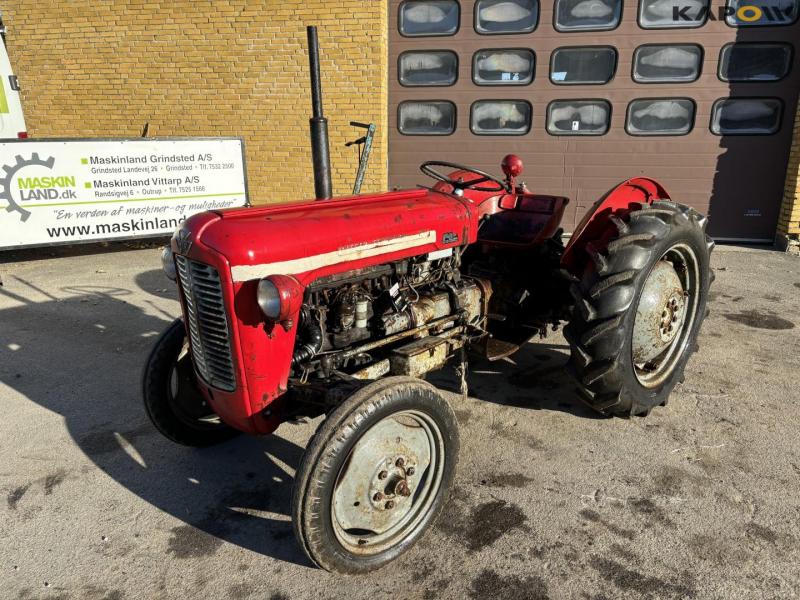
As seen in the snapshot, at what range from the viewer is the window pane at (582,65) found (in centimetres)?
766

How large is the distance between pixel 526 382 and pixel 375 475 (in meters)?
1.94

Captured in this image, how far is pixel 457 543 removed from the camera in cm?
251

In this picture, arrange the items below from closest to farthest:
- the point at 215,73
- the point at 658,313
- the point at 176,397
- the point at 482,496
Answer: the point at 482,496, the point at 176,397, the point at 658,313, the point at 215,73

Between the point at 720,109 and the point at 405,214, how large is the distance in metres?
6.61

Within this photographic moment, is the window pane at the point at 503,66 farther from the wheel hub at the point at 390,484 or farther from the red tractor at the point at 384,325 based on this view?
the wheel hub at the point at 390,484

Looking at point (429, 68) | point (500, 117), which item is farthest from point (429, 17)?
point (500, 117)

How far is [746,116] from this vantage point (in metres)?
7.57

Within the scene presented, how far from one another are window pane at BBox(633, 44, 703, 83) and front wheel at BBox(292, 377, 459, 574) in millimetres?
6857

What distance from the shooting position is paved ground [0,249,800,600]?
231cm

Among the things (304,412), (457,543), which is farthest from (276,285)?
(457,543)

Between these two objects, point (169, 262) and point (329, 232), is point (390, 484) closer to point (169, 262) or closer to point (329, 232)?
point (329, 232)

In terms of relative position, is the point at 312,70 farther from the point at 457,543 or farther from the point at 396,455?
the point at 457,543

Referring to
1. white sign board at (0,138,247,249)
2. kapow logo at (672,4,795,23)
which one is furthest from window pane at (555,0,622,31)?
white sign board at (0,138,247,249)

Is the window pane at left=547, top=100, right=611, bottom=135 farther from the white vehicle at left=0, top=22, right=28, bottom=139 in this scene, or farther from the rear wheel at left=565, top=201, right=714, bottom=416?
the white vehicle at left=0, top=22, right=28, bottom=139
